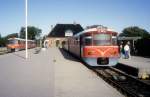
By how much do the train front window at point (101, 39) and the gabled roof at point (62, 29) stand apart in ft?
250

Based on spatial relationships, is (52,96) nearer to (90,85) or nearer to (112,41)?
(90,85)

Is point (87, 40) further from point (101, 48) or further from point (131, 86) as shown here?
point (131, 86)

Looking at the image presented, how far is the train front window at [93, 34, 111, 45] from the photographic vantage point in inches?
786

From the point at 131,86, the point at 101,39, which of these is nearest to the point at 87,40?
the point at 101,39

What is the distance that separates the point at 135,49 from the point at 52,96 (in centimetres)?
3037

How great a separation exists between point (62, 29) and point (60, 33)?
1865 mm

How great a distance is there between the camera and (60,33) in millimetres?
96812

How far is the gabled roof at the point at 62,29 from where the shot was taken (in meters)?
96.5

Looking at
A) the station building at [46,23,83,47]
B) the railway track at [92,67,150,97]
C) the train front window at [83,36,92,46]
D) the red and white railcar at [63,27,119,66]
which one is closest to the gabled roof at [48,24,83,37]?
the station building at [46,23,83,47]

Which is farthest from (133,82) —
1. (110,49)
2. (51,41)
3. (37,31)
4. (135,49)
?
(37,31)

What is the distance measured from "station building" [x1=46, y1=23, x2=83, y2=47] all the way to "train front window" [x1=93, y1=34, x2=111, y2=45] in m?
75.5

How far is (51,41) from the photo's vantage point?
96.6 metres

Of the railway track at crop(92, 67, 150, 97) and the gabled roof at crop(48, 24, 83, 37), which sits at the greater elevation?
the gabled roof at crop(48, 24, 83, 37)

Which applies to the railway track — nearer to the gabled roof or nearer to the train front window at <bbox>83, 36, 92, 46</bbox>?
the train front window at <bbox>83, 36, 92, 46</bbox>
